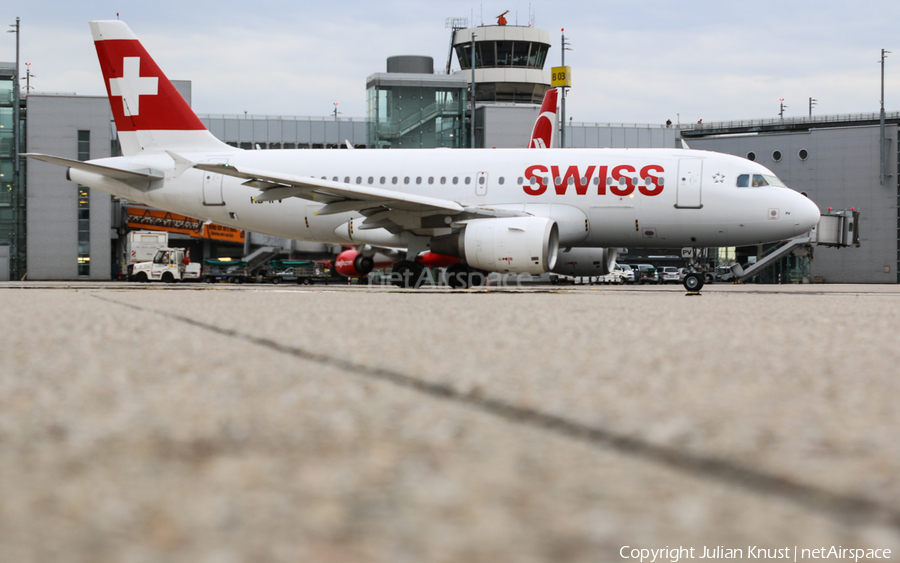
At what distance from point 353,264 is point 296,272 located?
1646cm

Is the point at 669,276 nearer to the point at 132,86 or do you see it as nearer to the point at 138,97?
the point at 138,97

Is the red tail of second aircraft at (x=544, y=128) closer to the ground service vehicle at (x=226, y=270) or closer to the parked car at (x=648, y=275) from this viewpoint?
the ground service vehicle at (x=226, y=270)

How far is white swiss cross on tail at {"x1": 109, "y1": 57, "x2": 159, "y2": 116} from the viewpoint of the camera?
16578mm

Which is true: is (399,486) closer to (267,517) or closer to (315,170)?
(267,517)

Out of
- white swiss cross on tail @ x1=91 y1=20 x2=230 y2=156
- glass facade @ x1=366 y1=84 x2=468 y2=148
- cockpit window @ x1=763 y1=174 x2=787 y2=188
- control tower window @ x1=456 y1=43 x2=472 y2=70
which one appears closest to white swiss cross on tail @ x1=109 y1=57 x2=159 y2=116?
white swiss cross on tail @ x1=91 y1=20 x2=230 y2=156

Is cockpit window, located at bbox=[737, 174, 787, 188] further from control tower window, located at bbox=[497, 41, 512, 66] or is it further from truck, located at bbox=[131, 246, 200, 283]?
control tower window, located at bbox=[497, 41, 512, 66]

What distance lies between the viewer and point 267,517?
101 centimetres

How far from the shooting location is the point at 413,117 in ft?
130

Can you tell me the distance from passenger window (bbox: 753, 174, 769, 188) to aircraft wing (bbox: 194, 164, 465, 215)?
490cm

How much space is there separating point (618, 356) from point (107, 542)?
7.08ft

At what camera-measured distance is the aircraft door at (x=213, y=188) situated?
16016 mm

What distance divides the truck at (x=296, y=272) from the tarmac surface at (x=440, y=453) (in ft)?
97.1

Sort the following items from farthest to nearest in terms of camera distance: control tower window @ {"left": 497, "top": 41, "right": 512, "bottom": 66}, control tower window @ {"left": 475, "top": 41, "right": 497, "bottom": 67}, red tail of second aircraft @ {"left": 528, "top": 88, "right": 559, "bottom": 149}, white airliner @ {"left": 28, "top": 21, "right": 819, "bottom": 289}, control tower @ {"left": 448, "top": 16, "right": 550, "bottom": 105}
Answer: control tower window @ {"left": 475, "top": 41, "right": 497, "bottom": 67} → control tower window @ {"left": 497, "top": 41, "right": 512, "bottom": 66} → control tower @ {"left": 448, "top": 16, "right": 550, "bottom": 105} → red tail of second aircraft @ {"left": 528, "top": 88, "right": 559, "bottom": 149} → white airliner @ {"left": 28, "top": 21, "right": 819, "bottom": 289}

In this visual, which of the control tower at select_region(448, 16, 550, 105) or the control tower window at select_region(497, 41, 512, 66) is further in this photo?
the control tower window at select_region(497, 41, 512, 66)
